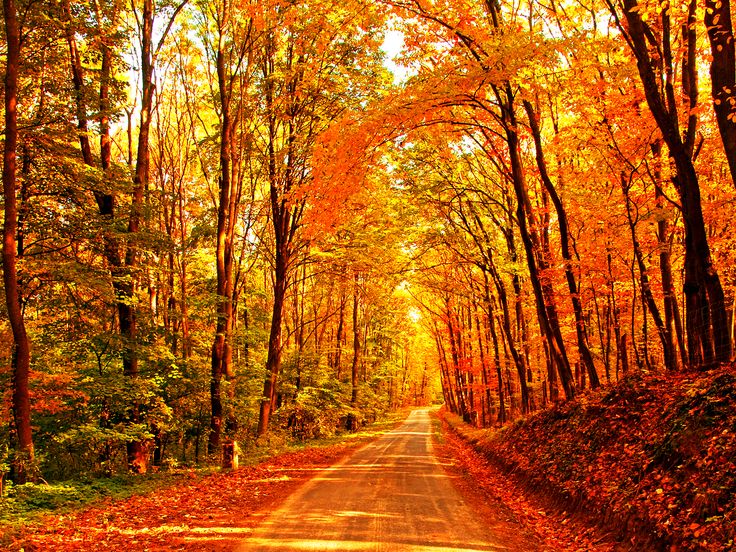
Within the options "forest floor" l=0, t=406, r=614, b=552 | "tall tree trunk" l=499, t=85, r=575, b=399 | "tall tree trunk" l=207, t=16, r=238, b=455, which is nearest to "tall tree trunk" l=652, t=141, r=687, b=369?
"tall tree trunk" l=499, t=85, r=575, b=399

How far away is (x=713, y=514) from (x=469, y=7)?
9.29 meters

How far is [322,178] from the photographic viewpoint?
27.0 feet

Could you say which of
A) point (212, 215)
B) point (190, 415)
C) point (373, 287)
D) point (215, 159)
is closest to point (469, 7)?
point (215, 159)

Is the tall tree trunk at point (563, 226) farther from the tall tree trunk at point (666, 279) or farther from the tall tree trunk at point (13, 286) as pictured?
the tall tree trunk at point (13, 286)

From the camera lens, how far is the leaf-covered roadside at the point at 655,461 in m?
4.59

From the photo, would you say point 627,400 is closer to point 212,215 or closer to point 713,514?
point 713,514

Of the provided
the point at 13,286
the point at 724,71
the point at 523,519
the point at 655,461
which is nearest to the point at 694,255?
the point at 724,71

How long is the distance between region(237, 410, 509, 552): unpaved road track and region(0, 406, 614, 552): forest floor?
0.31m

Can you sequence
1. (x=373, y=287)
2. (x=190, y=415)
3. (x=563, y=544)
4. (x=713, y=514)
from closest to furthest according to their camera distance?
(x=713, y=514), (x=563, y=544), (x=190, y=415), (x=373, y=287)

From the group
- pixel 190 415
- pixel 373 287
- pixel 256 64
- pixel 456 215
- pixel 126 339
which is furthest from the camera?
pixel 373 287

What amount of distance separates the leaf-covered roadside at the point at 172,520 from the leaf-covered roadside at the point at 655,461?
496cm

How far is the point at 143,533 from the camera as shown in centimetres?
617

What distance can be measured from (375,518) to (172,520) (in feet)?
10.1

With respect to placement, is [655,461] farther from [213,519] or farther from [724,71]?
[213,519]
